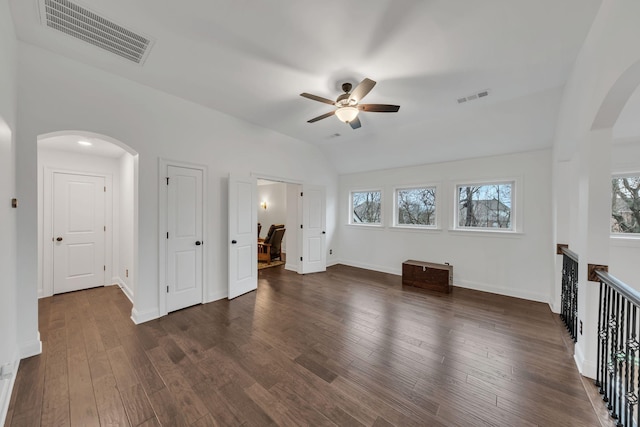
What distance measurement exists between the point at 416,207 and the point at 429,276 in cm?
166

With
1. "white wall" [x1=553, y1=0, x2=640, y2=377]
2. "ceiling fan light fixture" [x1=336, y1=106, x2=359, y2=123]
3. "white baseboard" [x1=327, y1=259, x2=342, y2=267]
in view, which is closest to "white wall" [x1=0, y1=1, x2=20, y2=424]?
"ceiling fan light fixture" [x1=336, y1=106, x2=359, y2=123]

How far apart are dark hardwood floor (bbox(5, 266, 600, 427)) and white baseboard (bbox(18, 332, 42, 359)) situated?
72 mm

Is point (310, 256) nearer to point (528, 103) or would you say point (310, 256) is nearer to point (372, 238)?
point (372, 238)

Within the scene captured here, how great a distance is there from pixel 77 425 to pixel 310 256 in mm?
4160

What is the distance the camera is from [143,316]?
9.71 feet

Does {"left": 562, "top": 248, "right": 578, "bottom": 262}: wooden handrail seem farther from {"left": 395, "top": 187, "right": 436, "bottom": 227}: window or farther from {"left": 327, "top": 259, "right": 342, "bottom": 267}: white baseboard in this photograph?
{"left": 327, "top": 259, "right": 342, "bottom": 267}: white baseboard

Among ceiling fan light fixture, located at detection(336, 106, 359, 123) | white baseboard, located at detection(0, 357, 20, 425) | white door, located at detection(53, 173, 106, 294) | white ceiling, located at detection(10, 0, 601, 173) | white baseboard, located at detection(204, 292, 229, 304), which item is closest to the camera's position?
white baseboard, located at detection(0, 357, 20, 425)

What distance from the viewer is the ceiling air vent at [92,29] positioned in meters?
A: 1.84

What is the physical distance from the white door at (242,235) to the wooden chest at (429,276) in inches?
117

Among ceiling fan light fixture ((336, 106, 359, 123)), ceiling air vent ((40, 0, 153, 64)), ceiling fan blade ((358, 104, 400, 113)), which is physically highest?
ceiling air vent ((40, 0, 153, 64))

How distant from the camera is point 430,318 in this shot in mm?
3137

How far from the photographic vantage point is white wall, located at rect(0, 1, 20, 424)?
5.32ft

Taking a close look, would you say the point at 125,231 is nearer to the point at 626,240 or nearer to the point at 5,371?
the point at 5,371

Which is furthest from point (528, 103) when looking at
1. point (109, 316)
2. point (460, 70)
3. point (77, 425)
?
point (109, 316)
